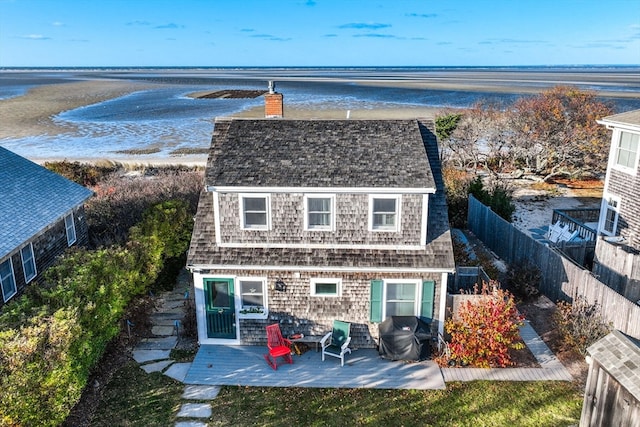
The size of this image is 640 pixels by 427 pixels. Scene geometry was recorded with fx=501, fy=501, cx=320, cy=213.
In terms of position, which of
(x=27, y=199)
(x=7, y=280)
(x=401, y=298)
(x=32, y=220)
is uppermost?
(x=27, y=199)

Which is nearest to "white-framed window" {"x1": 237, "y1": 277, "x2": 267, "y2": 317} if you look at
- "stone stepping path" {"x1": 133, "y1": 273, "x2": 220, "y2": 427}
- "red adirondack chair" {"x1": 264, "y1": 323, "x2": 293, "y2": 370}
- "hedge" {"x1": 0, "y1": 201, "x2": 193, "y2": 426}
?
"red adirondack chair" {"x1": 264, "y1": 323, "x2": 293, "y2": 370}

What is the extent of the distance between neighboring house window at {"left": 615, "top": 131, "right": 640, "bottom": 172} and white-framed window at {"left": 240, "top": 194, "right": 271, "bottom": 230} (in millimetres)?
14607

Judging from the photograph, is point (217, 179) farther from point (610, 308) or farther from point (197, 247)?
point (610, 308)

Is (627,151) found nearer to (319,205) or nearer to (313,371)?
(319,205)

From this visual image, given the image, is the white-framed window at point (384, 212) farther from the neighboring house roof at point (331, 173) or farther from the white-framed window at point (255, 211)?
the white-framed window at point (255, 211)

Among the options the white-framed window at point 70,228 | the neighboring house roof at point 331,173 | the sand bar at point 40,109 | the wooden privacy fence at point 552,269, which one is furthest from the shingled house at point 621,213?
the sand bar at point 40,109

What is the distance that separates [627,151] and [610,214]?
2.86 m

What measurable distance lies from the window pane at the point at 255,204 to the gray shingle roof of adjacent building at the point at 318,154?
504 millimetres

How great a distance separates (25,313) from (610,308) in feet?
53.5

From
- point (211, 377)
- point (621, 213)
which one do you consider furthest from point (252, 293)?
point (621, 213)

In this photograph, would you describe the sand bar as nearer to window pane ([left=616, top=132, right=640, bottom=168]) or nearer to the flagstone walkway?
the flagstone walkway

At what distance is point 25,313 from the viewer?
12227mm

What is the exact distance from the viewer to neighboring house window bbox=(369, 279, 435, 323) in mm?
15203

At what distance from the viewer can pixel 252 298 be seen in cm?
1567
